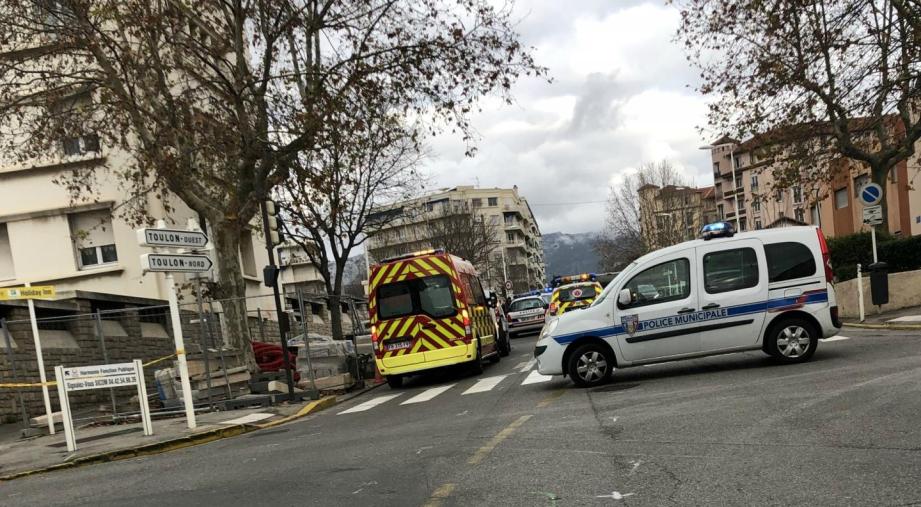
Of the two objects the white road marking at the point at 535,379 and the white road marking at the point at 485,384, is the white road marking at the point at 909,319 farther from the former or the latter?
the white road marking at the point at 485,384

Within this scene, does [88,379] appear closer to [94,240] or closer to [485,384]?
[485,384]

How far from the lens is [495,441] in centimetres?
723

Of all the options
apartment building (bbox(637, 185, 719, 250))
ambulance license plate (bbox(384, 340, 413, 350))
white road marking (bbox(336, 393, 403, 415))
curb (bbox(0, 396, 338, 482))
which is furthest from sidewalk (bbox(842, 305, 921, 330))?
apartment building (bbox(637, 185, 719, 250))

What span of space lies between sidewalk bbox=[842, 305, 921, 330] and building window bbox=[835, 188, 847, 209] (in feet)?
104

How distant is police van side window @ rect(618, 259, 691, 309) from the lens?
10484 millimetres

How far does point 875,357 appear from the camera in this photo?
10211mm

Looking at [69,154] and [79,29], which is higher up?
[79,29]

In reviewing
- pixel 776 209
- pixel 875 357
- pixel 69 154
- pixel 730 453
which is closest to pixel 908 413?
pixel 730 453

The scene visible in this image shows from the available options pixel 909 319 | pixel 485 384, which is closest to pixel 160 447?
pixel 485 384

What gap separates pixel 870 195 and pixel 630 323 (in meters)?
8.40

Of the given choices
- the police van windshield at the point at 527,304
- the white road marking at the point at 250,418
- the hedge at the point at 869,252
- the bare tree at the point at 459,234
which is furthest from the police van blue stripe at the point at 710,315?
the bare tree at the point at 459,234

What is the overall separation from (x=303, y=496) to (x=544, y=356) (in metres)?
5.64

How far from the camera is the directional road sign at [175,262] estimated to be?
1062 cm

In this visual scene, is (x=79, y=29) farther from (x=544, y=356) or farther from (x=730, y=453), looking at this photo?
(x=730, y=453)
